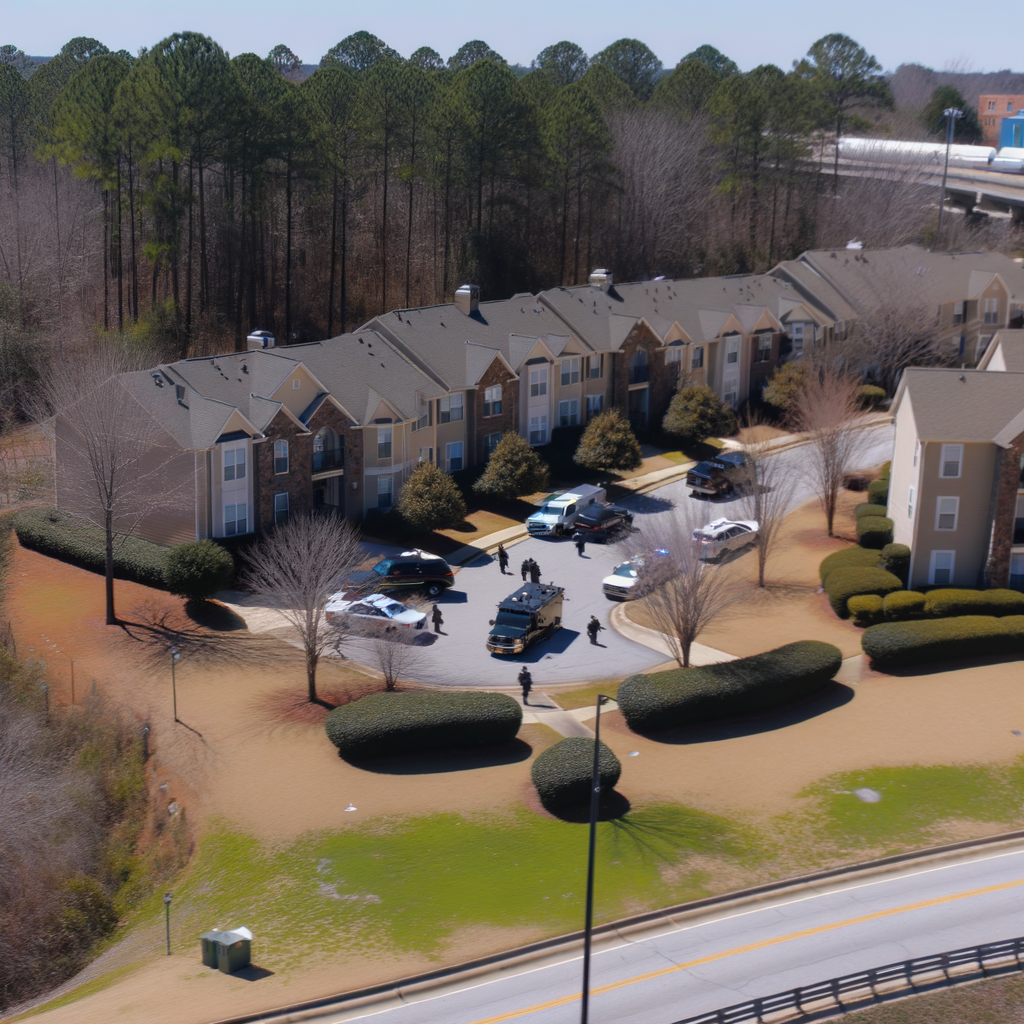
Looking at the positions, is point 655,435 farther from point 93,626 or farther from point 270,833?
point 270,833

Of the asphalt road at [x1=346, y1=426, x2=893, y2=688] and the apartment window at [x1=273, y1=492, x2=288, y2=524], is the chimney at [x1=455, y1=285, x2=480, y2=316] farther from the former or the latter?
the apartment window at [x1=273, y1=492, x2=288, y2=524]

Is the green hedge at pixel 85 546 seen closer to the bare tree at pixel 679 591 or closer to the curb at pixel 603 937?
the bare tree at pixel 679 591

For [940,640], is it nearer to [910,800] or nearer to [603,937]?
[910,800]

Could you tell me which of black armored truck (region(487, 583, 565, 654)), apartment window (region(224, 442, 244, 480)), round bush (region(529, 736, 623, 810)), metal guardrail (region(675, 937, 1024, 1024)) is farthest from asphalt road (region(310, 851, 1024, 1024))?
apartment window (region(224, 442, 244, 480))

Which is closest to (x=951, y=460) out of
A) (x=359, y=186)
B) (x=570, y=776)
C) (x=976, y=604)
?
(x=976, y=604)

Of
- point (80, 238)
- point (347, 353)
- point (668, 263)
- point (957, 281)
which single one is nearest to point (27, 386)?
point (80, 238)

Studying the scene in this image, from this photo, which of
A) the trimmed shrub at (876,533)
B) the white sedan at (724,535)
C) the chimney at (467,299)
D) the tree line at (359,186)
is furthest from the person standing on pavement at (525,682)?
the tree line at (359,186)
